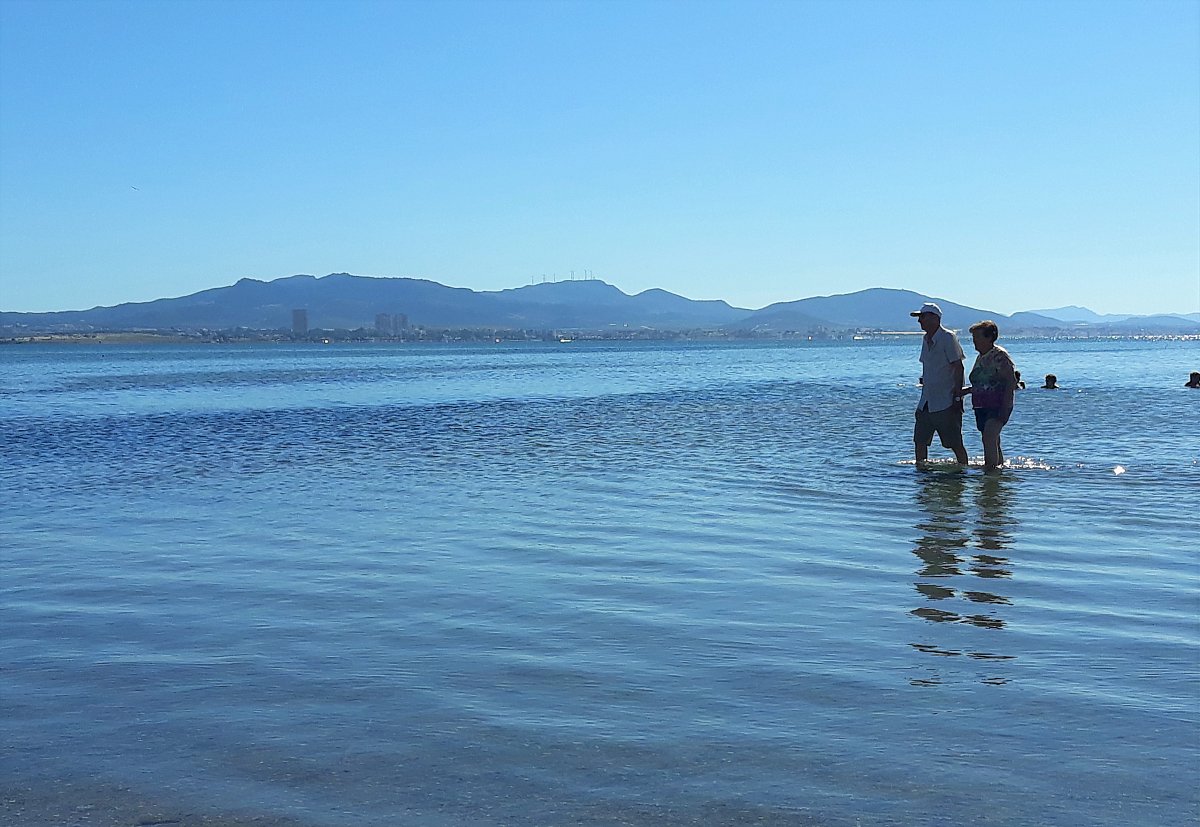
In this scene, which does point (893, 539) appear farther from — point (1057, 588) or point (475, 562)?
point (475, 562)

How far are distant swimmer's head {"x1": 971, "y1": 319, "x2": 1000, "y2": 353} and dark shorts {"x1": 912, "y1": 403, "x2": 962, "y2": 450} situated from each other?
0.79 m

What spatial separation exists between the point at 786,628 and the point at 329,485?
8684 mm

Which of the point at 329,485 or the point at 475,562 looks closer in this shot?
the point at 475,562

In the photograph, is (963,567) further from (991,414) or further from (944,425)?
(944,425)

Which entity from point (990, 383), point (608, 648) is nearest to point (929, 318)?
point (990, 383)

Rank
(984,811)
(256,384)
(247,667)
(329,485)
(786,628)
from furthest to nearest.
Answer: (256,384)
(329,485)
(786,628)
(247,667)
(984,811)

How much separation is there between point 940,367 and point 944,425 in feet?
2.32

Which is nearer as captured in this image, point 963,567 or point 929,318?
point 963,567

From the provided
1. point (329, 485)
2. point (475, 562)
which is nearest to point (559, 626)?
point (475, 562)

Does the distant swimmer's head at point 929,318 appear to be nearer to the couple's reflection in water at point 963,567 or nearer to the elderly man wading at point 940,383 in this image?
the elderly man wading at point 940,383

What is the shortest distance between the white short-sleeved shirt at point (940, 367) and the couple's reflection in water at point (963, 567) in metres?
1.09

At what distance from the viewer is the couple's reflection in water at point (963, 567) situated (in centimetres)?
638

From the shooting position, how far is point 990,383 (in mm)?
13961

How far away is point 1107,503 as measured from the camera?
38.1 ft
